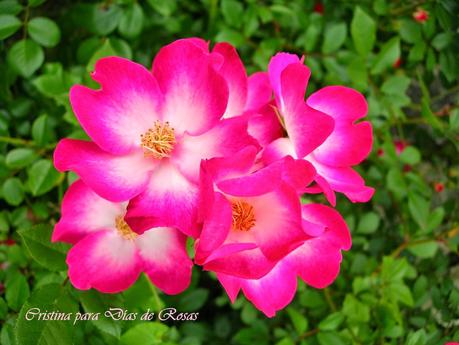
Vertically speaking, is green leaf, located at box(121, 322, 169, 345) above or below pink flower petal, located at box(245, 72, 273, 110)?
below

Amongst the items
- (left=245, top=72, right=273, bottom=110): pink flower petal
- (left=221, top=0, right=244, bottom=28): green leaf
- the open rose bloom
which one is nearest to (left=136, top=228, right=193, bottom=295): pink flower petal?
the open rose bloom

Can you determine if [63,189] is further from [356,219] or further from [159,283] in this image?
[356,219]

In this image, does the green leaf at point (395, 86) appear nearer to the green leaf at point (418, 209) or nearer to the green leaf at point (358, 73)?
the green leaf at point (358, 73)

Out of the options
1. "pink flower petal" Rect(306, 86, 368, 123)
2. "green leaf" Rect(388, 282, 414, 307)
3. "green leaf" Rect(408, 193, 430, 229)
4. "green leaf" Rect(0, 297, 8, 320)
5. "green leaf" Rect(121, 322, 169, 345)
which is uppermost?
"pink flower petal" Rect(306, 86, 368, 123)

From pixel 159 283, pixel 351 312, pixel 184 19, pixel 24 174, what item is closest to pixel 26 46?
pixel 24 174

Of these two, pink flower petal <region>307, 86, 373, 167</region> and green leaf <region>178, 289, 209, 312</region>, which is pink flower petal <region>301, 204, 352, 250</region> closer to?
pink flower petal <region>307, 86, 373, 167</region>

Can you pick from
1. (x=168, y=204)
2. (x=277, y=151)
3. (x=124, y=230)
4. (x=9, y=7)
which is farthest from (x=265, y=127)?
(x=9, y=7)
